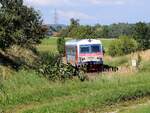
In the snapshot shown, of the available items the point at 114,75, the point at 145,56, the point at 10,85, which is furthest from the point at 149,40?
the point at 10,85

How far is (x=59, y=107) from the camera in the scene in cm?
1878

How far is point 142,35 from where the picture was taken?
70.2m

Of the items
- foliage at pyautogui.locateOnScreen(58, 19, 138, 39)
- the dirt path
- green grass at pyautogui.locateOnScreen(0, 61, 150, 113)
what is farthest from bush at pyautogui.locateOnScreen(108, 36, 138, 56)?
the dirt path

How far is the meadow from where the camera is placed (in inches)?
755

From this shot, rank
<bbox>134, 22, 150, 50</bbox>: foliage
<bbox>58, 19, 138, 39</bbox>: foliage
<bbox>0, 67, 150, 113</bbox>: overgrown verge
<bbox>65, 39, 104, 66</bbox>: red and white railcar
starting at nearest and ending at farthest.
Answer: <bbox>0, 67, 150, 113</bbox>: overgrown verge → <bbox>65, 39, 104, 66</bbox>: red and white railcar → <bbox>134, 22, 150, 50</bbox>: foliage → <bbox>58, 19, 138, 39</bbox>: foliage

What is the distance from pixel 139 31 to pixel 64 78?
45291mm

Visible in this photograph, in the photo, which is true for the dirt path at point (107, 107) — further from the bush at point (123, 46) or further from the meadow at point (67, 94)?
the bush at point (123, 46)

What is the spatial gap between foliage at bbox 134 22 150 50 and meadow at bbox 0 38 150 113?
42.1 meters

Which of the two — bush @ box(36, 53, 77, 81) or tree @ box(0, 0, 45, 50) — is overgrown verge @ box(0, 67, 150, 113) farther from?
tree @ box(0, 0, 45, 50)

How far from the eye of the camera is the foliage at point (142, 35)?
6838cm

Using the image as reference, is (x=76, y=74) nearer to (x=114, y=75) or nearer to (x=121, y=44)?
(x=114, y=75)

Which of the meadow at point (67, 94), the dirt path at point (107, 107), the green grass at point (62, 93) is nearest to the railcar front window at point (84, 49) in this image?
the meadow at point (67, 94)

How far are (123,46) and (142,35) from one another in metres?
3.21

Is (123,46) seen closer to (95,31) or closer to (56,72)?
(95,31)
